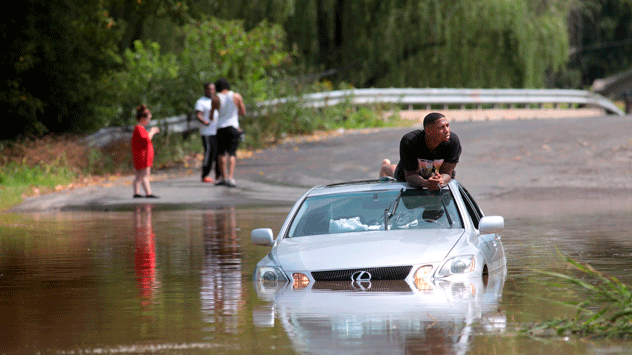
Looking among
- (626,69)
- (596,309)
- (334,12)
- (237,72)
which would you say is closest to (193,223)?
(596,309)

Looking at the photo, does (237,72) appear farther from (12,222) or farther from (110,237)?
(110,237)

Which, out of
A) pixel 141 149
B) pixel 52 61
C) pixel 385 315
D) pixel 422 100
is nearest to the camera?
pixel 385 315

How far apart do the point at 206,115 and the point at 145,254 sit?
10.5 m

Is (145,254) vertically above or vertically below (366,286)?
below

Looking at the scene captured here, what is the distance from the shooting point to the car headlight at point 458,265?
9.15 meters

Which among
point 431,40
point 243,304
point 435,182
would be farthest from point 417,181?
point 431,40

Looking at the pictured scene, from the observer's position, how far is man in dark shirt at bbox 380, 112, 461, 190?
1062 cm

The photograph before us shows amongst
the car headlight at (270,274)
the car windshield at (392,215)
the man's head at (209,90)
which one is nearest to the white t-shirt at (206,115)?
the man's head at (209,90)

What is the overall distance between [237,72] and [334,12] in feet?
32.9

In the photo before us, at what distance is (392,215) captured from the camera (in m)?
10.3

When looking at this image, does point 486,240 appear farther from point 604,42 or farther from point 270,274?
point 604,42

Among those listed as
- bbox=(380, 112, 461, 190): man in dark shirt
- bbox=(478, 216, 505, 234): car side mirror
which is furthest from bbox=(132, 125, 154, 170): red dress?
bbox=(478, 216, 505, 234): car side mirror

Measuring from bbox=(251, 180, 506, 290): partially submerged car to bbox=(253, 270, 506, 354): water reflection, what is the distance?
10 centimetres

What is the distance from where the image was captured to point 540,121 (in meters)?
33.6
